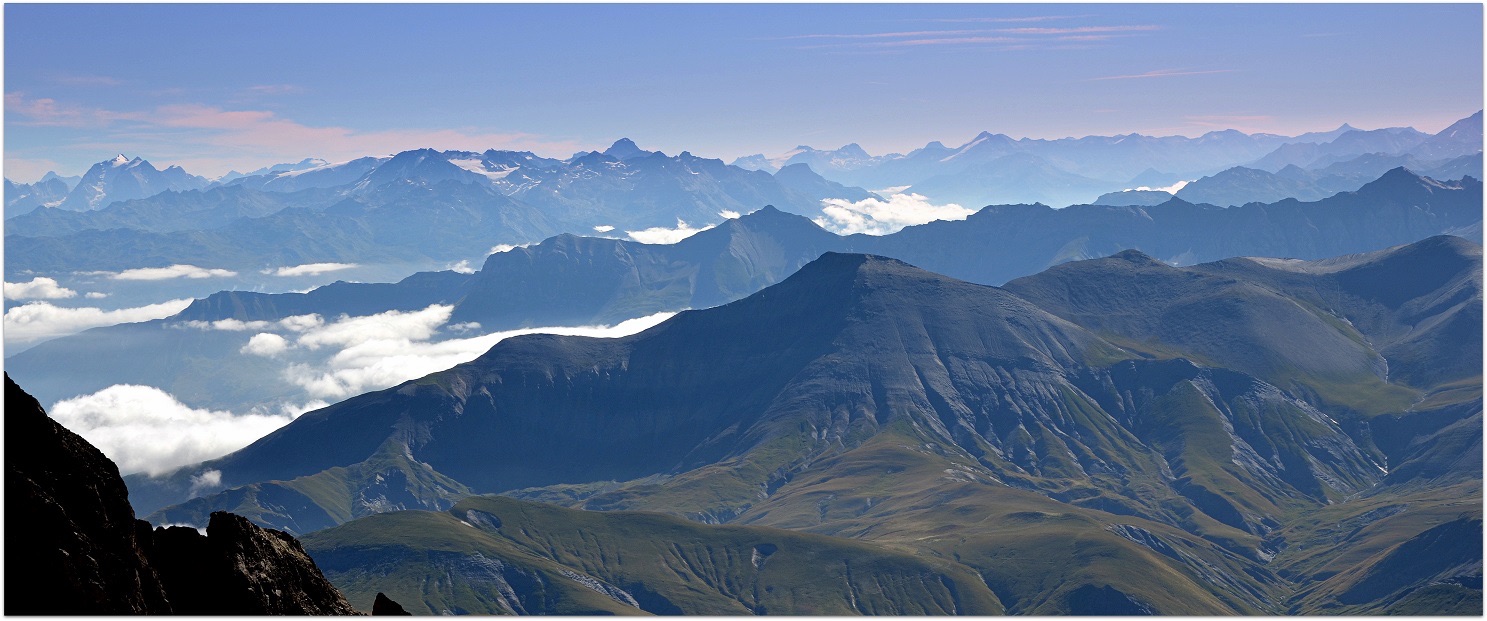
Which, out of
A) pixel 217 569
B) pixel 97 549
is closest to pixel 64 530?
pixel 97 549

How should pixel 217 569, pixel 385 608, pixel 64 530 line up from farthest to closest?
pixel 385 608 → pixel 217 569 → pixel 64 530

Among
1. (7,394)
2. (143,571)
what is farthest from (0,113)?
(143,571)

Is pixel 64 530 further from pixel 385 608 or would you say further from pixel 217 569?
pixel 385 608

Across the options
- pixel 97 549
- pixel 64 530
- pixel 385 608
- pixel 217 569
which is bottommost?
pixel 385 608

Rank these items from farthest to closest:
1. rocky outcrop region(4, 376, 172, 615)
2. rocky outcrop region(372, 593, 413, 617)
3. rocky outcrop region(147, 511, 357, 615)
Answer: rocky outcrop region(372, 593, 413, 617) < rocky outcrop region(147, 511, 357, 615) < rocky outcrop region(4, 376, 172, 615)

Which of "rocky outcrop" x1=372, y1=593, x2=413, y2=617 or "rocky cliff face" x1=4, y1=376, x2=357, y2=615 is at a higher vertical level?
"rocky cliff face" x1=4, y1=376, x2=357, y2=615

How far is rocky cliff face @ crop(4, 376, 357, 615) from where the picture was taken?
4194 cm

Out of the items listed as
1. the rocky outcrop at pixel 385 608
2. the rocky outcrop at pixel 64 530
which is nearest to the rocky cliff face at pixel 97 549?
the rocky outcrop at pixel 64 530

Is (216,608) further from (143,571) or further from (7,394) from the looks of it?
(7,394)

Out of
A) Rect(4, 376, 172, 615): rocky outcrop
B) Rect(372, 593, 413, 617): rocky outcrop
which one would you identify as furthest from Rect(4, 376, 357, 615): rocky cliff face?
Rect(372, 593, 413, 617): rocky outcrop

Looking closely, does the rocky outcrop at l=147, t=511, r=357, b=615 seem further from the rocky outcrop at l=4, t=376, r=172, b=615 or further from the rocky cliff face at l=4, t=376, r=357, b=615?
the rocky outcrop at l=4, t=376, r=172, b=615

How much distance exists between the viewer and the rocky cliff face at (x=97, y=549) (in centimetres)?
4194

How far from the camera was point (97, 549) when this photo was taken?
44.3 m

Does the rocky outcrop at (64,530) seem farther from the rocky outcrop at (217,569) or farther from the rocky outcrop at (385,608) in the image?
the rocky outcrop at (385,608)
